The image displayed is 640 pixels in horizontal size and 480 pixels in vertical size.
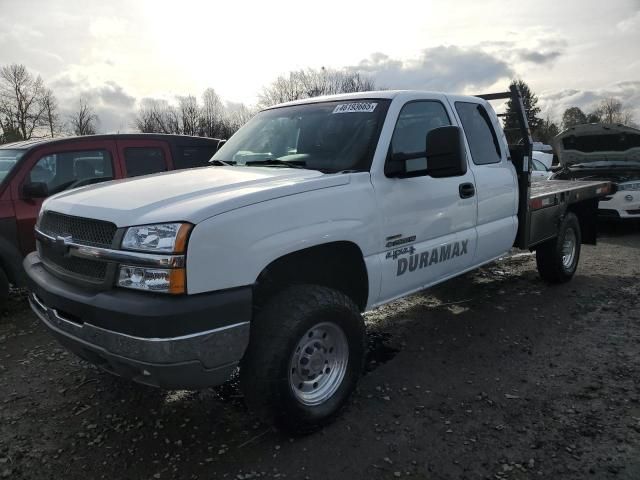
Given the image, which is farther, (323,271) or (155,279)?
(323,271)

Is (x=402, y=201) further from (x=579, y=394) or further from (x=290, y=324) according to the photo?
(x=579, y=394)

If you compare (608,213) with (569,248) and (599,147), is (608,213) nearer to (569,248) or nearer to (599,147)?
(599,147)

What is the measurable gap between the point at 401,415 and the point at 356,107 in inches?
85.1

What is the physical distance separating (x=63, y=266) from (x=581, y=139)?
32.5 ft

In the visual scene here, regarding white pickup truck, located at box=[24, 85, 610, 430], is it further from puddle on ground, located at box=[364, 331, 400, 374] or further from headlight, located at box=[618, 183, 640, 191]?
headlight, located at box=[618, 183, 640, 191]

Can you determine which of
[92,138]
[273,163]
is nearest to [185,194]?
[273,163]

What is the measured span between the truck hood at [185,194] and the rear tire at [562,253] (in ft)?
12.0

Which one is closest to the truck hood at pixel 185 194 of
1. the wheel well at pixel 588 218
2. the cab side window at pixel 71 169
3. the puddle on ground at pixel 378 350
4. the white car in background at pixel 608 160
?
the puddle on ground at pixel 378 350

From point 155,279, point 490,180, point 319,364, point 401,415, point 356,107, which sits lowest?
point 401,415

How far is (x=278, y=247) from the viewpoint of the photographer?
261 centimetres

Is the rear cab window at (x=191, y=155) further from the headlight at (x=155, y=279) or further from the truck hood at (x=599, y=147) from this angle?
the truck hood at (x=599, y=147)

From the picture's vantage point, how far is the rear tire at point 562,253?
18.6 ft

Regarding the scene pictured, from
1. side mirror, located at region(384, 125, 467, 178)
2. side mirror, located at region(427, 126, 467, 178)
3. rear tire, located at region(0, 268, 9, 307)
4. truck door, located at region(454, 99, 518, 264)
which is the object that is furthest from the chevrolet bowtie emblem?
truck door, located at region(454, 99, 518, 264)

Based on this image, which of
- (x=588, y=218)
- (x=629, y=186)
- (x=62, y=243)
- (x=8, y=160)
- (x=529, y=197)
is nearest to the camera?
(x=62, y=243)
